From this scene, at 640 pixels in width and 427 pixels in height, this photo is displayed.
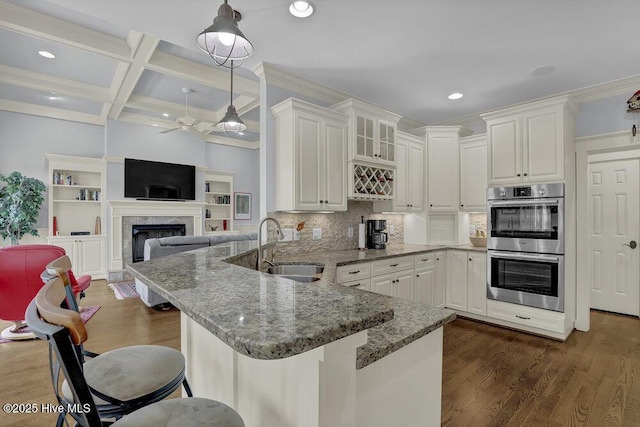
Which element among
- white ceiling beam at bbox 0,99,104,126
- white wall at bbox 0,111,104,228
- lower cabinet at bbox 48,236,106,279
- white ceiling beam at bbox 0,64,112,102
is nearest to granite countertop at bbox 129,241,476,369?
white ceiling beam at bbox 0,64,112,102

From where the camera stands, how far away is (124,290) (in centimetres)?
532

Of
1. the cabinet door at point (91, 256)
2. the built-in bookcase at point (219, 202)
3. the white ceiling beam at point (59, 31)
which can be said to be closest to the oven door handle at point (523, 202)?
the white ceiling beam at point (59, 31)

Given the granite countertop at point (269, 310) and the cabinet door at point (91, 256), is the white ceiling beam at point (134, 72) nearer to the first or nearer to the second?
the cabinet door at point (91, 256)

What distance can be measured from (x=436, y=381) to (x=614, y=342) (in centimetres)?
343

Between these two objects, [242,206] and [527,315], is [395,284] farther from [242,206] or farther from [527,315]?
[242,206]

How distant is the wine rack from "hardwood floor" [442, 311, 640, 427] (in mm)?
1776

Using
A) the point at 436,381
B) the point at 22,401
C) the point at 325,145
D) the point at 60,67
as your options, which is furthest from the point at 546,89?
the point at 60,67

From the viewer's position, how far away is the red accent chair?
3031mm

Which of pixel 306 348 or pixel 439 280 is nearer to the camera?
pixel 306 348

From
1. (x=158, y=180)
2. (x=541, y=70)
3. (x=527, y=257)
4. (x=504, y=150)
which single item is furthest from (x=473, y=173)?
(x=158, y=180)

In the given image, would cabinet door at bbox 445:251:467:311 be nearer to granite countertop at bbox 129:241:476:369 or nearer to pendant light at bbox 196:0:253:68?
granite countertop at bbox 129:241:476:369

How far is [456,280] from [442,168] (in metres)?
1.54

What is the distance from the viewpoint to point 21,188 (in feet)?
17.2

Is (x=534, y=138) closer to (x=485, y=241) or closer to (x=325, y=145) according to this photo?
(x=485, y=241)
